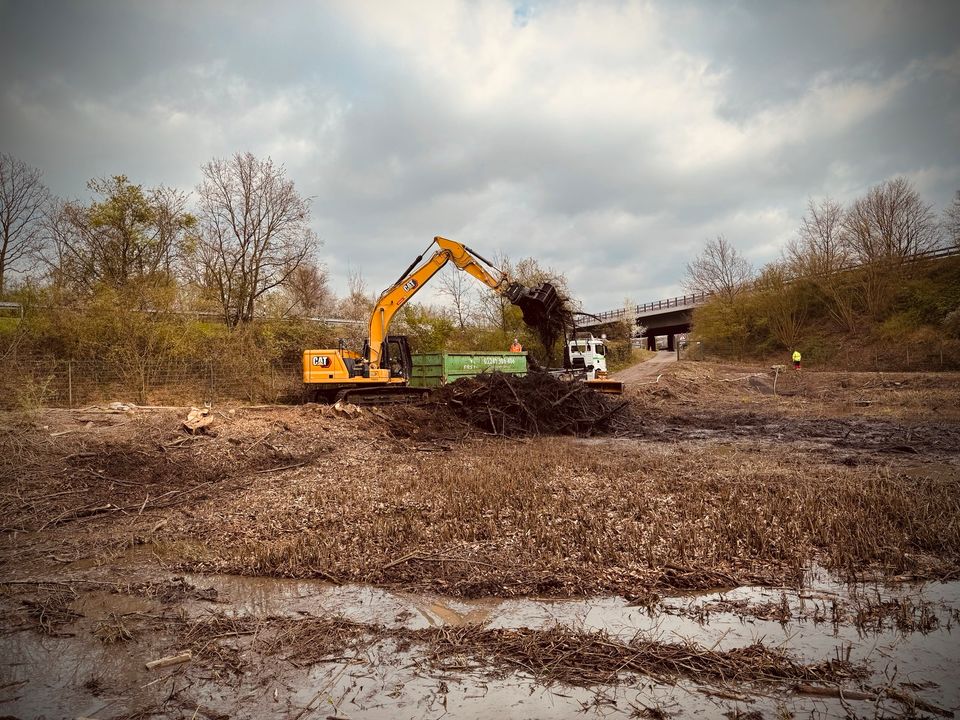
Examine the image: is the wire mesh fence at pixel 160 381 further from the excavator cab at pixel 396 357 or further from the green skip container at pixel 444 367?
the excavator cab at pixel 396 357

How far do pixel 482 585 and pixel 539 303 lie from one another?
38.2ft

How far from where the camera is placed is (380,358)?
18.6 metres

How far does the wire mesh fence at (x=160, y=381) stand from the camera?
1803 cm

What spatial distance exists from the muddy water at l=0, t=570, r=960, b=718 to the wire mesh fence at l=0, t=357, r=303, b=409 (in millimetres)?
14462

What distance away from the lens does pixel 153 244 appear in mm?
21859

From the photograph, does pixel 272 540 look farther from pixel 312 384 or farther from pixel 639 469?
pixel 312 384

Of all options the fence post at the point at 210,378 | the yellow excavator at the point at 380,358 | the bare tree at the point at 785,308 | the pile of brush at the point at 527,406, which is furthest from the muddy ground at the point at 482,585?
the bare tree at the point at 785,308

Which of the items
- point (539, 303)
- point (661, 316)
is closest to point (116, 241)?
point (539, 303)

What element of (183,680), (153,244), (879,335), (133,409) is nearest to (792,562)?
(183,680)

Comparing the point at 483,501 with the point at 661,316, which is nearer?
the point at 483,501

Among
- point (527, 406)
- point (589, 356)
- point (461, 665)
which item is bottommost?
point (461, 665)

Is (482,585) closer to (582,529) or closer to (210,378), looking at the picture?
(582,529)

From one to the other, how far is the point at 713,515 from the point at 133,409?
1596 cm

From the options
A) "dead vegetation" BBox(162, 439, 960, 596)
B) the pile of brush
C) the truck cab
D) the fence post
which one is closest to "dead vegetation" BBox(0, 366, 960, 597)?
"dead vegetation" BBox(162, 439, 960, 596)
